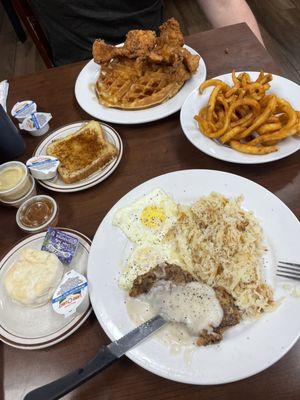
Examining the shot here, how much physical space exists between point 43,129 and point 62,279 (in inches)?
38.6

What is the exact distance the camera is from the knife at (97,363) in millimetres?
1003

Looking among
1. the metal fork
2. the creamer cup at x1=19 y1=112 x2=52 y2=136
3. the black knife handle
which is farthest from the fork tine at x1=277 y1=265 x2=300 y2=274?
the creamer cup at x1=19 y1=112 x2=52 y2=136

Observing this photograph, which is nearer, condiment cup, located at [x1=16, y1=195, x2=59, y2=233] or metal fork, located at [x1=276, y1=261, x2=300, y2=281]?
metal fork, located at [x1=276, y1=261, x2=300, y2=281]

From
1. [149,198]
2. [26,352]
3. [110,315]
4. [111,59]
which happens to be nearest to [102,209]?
[149,198]

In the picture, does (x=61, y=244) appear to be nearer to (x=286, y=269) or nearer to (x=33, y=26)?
(x=286, y=269)

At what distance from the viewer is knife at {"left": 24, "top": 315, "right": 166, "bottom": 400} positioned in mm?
1003

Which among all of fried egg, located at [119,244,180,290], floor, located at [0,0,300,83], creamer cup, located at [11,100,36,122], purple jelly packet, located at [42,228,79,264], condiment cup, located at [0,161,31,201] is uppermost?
creamer cup, located at [11,100,36,122]

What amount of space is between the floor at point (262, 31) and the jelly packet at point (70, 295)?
140 inches

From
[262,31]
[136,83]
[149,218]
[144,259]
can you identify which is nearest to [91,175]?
[149,218]

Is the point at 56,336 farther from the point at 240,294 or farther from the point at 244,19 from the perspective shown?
the point at 244,19

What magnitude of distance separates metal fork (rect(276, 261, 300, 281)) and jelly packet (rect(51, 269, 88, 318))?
707 millimetres

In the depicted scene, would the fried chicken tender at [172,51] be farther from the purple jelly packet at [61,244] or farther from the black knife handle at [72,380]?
the black knife handle at [72,380]

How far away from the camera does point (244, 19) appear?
2348mm

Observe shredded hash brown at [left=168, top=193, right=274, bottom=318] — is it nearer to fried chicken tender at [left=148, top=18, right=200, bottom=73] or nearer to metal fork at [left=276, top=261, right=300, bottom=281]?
metal fork at [left=276, top=261, right=300, bottom=281]
